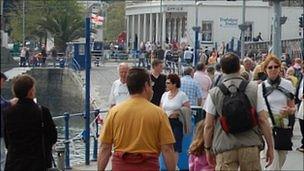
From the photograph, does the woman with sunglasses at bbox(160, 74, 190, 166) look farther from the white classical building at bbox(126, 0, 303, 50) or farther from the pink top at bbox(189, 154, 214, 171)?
the white classical building at bbox(126, 0, 303, 50)

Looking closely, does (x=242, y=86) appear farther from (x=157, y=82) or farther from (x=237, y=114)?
(x=157, y=82)

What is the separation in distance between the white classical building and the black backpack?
218 ft

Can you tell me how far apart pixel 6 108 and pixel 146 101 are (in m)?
1.63

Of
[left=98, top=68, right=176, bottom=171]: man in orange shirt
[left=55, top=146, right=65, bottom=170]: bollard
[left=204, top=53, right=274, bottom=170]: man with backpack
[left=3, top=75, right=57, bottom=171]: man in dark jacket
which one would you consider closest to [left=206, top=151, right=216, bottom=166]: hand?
[left=204, top=53, right=274, bottom=170]: man with backpack

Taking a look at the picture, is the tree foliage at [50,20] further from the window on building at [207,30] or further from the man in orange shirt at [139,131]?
the man in orange shirt at [139,131]

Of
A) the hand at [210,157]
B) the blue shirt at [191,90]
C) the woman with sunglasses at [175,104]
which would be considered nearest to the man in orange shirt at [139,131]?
the hand at [210,157]

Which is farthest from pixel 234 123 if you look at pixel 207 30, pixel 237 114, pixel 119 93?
pixel 207 30

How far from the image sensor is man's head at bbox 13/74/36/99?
26.2 feet

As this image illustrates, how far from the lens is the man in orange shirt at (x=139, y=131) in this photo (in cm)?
705

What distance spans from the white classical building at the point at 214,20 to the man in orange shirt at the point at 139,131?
6726 centimetres

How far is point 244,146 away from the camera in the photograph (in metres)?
8.00

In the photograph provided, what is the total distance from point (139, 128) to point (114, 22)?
341 ft

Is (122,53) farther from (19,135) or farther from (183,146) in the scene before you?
(19,135)

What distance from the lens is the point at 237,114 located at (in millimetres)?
7898
